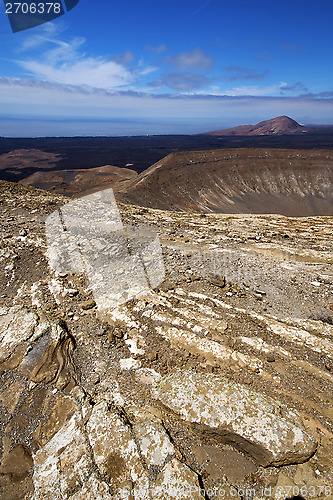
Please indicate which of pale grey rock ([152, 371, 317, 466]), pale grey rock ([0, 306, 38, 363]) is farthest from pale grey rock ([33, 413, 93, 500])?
pale grey rock ([0, 306, 38, 363])

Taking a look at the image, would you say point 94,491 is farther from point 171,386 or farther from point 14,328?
point 14,328

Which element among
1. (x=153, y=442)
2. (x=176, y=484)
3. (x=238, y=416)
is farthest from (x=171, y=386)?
(x=176, y=484)

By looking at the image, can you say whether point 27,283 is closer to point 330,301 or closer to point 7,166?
point 330,301

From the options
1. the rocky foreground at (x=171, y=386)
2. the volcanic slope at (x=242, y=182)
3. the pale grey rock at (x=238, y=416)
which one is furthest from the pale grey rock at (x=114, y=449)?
the volcanic slope at (x=242, y=182)

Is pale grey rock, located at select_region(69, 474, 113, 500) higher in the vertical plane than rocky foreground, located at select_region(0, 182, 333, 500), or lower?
lower

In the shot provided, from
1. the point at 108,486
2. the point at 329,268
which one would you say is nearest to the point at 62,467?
the point at 108,486

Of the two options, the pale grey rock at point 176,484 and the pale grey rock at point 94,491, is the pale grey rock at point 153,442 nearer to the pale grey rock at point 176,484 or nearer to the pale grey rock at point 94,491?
the pale grey rock at point 176,484

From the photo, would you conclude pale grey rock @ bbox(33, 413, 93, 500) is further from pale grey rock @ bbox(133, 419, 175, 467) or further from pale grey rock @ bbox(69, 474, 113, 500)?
pale grey rock @ bbox(133, 419, 175, 467)
